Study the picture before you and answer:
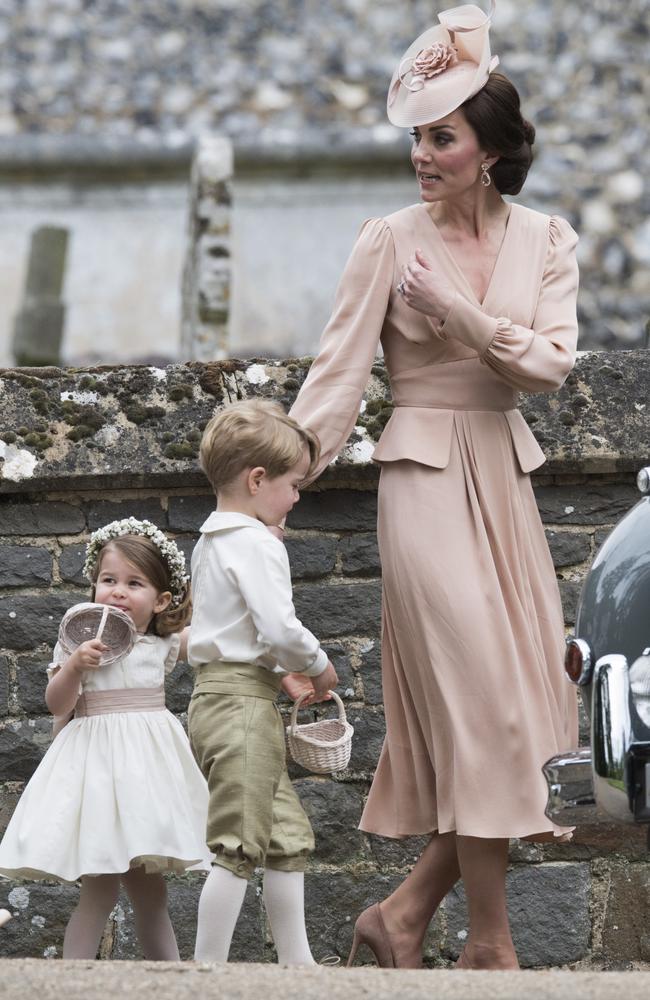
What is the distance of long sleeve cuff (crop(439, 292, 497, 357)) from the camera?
413cm

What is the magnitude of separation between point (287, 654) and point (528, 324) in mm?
988

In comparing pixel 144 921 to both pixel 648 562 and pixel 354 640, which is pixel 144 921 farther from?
pixel 648 562

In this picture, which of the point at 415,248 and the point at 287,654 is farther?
the point at 415,248

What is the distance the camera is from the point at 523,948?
4.78 m

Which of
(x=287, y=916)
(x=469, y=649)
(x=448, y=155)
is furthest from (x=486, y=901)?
(x=448, y=155)

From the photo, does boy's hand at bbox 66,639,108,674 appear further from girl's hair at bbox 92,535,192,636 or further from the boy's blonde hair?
the boy's blonde hair

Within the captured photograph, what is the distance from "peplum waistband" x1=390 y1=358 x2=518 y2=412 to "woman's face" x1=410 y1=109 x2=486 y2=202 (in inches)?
15.9

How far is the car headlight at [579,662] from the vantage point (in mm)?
3412

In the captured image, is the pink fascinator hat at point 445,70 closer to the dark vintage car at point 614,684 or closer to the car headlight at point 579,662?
the dark vintage car at point 614,684

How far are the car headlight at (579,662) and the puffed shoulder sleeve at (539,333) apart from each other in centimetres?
91

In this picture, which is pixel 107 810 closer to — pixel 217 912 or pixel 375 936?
pixel 217 912

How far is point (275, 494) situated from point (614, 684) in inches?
45.3

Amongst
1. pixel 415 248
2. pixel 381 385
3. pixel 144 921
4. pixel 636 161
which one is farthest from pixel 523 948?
pixel 636 161

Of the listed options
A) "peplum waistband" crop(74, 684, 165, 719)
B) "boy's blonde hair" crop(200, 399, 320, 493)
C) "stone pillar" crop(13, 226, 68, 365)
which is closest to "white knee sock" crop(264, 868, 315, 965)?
"peplum waistband" crop(74, 684, 165, 719)
